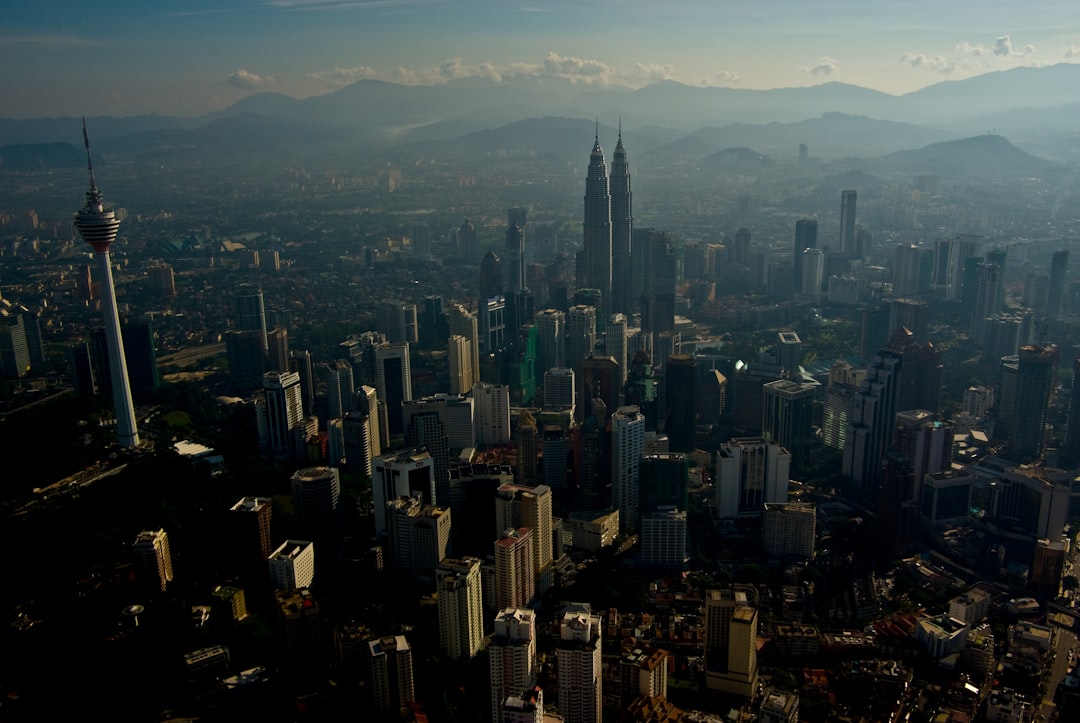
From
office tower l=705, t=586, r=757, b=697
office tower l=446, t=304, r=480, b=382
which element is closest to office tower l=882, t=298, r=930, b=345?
office tower l=446, t=304, r=480, b=382

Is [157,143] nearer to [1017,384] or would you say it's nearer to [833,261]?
[833,261]

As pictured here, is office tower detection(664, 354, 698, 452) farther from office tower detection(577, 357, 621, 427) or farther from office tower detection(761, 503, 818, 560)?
office tower detection(761, 503, 818, 560)

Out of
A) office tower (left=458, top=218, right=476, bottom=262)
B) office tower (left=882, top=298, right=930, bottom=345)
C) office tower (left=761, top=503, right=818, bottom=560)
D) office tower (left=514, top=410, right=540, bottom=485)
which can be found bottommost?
office tower (left=761, top=503, right=818, bottom=560)

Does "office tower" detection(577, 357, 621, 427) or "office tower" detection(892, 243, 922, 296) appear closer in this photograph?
"office tower" detection(577, 357, 621, 427)

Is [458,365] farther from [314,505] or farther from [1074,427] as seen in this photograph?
[1074,427]

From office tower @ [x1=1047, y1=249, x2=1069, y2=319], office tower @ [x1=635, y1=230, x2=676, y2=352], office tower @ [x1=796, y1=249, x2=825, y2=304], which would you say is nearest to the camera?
office tower @ [x1=1047, y1=249, x2=1069, y2=319]

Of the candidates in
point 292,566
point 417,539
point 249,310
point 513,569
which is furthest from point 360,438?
point 249,310
